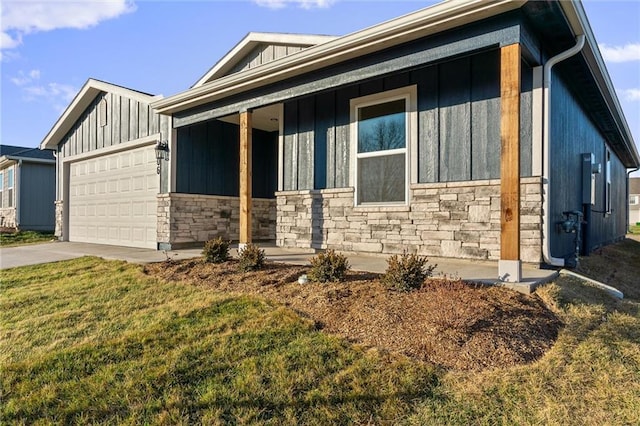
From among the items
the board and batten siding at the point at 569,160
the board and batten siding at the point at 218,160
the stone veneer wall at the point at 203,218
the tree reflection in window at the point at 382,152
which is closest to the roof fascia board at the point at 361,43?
the tree reflection in window at the point at 382,152

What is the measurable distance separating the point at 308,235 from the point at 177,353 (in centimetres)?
473

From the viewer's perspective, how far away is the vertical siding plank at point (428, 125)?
6.16m

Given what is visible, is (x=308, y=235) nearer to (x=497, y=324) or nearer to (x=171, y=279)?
(x=171, y=279)

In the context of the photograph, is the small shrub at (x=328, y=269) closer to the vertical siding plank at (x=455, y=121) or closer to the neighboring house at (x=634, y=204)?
the vertical siding plank at (x=455, y=121)

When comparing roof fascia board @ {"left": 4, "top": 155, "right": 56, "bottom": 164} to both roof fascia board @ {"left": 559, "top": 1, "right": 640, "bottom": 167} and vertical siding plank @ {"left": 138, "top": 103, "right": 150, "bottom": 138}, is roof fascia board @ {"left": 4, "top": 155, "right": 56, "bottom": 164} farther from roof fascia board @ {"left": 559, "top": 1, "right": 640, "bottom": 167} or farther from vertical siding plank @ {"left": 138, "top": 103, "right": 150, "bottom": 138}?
roof fascia board @ {"left": 559, "top": 1, "right": 640, "bottom": 167}

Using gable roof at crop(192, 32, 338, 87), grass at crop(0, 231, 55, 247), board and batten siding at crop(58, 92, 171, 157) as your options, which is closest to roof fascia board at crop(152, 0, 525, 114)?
gable roof at crop(192, 32, 338, 87)

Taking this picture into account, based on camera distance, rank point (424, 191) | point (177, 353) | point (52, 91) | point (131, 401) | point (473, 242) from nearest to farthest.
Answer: point (131, 401) < point (177, 353) < point (473, 242) < point (424, 191) < point (52, 91)

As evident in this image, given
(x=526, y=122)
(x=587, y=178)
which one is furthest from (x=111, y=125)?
(x=587, y=178)

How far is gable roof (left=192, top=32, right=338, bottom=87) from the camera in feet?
23.8

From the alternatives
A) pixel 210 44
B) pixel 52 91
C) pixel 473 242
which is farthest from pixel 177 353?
pixel 52 91

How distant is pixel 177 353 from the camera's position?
3.00 metres

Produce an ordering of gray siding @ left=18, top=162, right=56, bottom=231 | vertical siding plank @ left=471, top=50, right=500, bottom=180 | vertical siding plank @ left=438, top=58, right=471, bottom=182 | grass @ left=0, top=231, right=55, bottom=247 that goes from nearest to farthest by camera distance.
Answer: vertical siding plank @ left=471, top=50, right=500, bottom=180
vertical siding plank @ left=438, top=58, right=471, bottom=182
grass @ left=0, top=231, right=55, bottom=247
gray siding @ left=18, top=162, right=56, bottom=231

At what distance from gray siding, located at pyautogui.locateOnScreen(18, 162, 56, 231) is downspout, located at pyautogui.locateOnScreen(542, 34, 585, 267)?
1820 cm

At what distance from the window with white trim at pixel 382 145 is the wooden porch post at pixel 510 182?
211 cm
